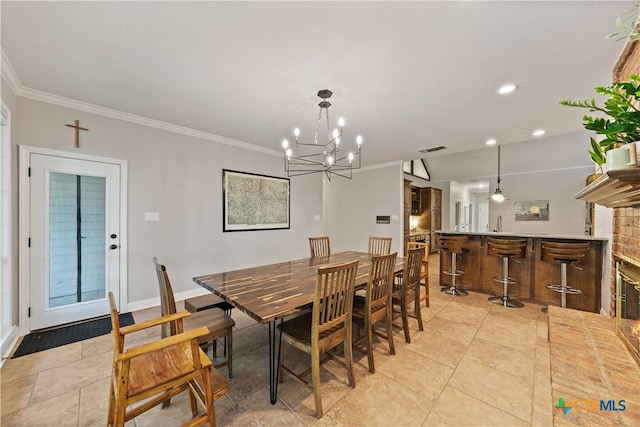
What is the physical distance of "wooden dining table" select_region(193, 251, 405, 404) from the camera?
164 cm

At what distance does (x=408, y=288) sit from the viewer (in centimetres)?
265

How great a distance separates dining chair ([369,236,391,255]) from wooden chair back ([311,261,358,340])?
203cm

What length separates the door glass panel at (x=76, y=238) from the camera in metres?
2.78

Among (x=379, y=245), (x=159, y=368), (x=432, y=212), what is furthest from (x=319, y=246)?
(x=432, y=212)

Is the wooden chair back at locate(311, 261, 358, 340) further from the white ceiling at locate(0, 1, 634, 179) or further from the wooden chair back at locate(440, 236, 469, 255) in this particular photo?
the wooden chair back at locate(440, 236, 469, 255)

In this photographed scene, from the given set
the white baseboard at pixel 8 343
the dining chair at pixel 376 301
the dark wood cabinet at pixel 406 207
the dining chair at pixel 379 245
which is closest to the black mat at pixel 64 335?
the white baseboard at pixel 8 343

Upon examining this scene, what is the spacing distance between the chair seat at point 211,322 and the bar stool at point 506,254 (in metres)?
3.67

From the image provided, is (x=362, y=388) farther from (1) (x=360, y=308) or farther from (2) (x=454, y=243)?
(2) (x=454, y=243)

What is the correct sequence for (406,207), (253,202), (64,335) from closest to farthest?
1. (64,335)
2. (253,202)
3. (406,207)

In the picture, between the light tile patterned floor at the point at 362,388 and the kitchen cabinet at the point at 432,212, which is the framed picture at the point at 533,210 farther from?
the light tile patterned floor at the point at 362,388

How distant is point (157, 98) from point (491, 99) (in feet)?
12.1

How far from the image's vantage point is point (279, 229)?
193 inches

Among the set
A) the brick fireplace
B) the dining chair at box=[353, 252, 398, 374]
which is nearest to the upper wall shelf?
the brick fireplace

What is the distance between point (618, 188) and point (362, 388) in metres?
1.95
